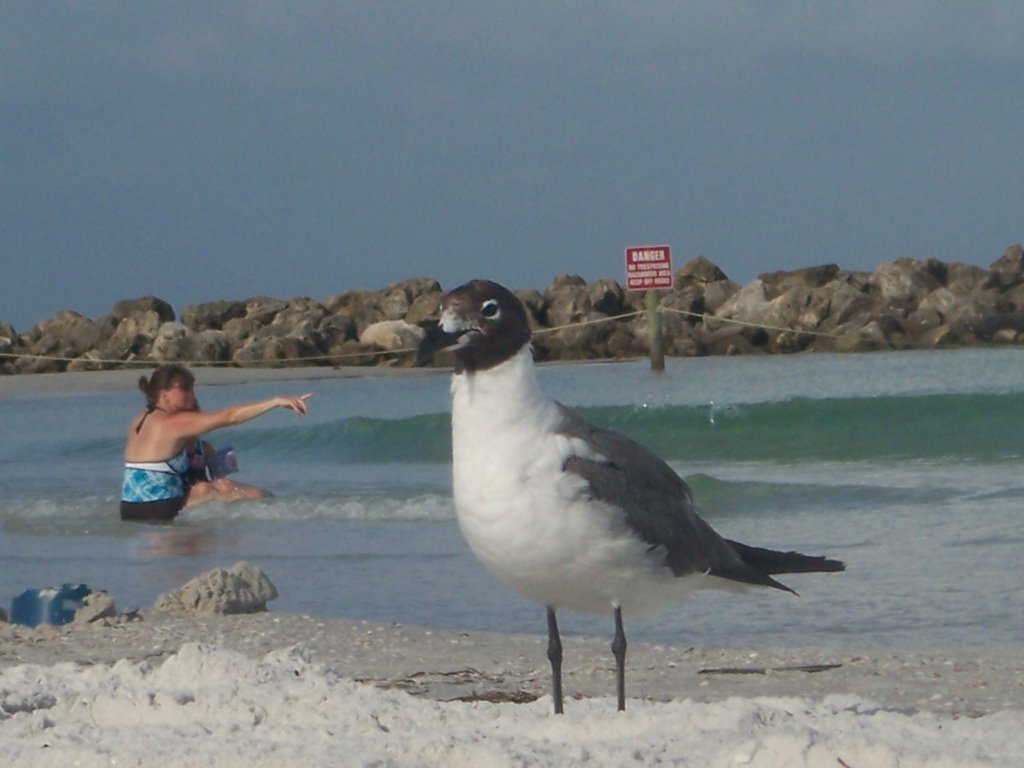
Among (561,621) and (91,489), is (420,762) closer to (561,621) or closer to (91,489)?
(561,621)

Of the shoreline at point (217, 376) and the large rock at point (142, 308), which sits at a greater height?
the large rock at point (142, 308)

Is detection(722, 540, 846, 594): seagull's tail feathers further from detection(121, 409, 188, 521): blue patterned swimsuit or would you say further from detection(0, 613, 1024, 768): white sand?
detection(121, 409, 188, 521): blue patterned swimsuit

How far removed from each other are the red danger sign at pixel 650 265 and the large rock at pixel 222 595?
1571cm

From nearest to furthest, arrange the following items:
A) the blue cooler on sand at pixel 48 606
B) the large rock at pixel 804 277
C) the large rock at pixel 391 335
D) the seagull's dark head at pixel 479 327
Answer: the seagull's dark head at pixel 479 327
the blue cooler on sand at pixel 48 606
the large rock at pixel 391 335
the large rock at pixel 804 277

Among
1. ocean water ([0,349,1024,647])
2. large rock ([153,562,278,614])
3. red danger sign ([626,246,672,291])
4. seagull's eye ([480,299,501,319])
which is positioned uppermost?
red danger sign ([626,246,672,291])

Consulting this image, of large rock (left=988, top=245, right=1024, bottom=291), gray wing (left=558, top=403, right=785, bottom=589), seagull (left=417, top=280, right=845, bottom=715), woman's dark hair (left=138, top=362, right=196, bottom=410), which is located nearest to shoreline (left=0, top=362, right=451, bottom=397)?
large rock (left=988, top=245, right=1024, bottom=291)

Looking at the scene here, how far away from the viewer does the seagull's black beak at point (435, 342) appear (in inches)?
135

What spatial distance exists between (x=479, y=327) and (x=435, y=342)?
0.33 ft

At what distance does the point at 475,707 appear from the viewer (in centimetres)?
385

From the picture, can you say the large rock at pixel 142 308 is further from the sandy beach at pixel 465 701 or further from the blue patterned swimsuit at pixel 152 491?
the sandy beach at pixel 465 701

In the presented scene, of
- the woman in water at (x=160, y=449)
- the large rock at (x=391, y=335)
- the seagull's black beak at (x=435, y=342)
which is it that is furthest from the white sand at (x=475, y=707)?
the large rock at (x=391, y=335)

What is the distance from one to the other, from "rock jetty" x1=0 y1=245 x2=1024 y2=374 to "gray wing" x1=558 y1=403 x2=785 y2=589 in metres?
21.1

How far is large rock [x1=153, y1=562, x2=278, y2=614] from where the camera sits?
571 centimetres

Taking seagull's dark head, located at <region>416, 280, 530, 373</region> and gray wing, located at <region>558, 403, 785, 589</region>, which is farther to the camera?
gray wing, located at <region>558, 403, 785, 589</region>
